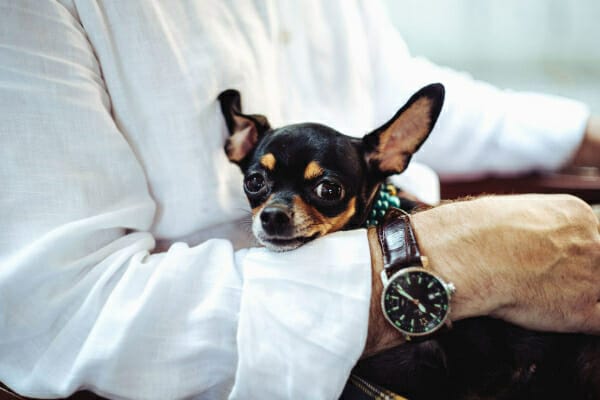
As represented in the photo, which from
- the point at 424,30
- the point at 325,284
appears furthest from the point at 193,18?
the point at 424,30

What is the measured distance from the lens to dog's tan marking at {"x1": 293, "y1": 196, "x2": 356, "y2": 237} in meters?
0.86

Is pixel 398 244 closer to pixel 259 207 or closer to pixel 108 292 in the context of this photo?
pixel 259 207

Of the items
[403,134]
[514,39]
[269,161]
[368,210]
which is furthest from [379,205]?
[514,39]

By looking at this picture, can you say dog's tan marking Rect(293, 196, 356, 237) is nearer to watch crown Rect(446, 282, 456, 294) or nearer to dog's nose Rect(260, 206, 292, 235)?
dog's nose Rect(260, 206, 292, 235)

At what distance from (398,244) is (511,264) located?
0.17m

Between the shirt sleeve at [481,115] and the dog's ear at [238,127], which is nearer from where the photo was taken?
the dog's ear at [238,127]

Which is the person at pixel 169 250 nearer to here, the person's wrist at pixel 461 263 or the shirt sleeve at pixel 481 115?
the person's wrist at pixel 461 263

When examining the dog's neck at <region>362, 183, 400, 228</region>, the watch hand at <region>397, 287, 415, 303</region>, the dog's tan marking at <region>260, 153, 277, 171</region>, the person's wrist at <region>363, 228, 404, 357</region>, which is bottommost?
the dog's neck at <region>362, 183, 400, 228</region>

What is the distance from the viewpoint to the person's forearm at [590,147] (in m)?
1.25

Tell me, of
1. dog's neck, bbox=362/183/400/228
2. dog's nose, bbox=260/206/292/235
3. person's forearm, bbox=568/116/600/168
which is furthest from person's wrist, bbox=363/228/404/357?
person's forearm, bbox=568/116/600/168

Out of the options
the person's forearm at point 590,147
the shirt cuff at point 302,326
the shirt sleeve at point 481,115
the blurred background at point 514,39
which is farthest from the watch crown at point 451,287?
the blurred background at point 514,39

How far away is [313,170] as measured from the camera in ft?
2.98

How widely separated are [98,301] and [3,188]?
0.67 feet

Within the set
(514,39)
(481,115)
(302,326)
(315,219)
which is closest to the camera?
(302,326)
